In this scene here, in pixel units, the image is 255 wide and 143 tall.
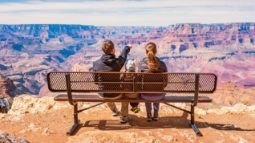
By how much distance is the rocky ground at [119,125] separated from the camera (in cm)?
785

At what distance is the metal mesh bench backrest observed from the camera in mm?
8234

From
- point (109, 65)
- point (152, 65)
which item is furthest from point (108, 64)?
point (152, 65)

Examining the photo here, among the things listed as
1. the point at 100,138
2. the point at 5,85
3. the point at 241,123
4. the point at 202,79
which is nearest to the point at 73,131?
the point at 100,138

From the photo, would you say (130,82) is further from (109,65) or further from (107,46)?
(107,46)

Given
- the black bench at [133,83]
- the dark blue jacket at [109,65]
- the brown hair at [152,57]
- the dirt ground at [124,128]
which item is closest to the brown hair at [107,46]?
the dark blue jacket at [109,65]

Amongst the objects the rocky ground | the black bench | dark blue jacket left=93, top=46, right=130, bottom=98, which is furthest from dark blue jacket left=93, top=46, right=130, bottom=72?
the rocky ground

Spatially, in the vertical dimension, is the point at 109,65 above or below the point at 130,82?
above

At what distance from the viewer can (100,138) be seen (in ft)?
24.6

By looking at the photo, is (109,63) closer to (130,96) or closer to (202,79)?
(130,96)

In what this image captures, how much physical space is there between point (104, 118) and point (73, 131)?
1.43 metres

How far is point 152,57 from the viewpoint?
8.36 meters

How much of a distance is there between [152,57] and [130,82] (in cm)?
67

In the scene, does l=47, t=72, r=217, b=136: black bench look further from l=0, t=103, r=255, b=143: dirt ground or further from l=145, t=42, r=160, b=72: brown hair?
l=0, t=103, r=255, b=143: dirt ground

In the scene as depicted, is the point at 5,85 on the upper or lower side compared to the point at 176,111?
lower
